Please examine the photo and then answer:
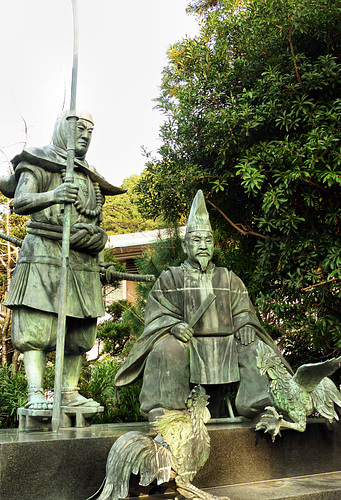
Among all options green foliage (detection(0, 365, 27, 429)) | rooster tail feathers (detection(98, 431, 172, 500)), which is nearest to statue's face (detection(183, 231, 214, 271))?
rooster tail feathers (detection(98, 431, 172, 500))

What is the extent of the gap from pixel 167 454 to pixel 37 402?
1531 mm

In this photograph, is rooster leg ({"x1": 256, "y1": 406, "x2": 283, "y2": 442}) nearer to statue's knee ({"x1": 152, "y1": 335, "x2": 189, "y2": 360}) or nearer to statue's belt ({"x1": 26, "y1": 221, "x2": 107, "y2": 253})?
statue's knee ({"x1": 152, "y1": 335, "x2": 189, "y2": 360})

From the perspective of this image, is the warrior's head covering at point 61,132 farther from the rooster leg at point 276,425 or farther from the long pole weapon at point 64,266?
the rooster leg at point 276,425

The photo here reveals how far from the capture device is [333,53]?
263 inches

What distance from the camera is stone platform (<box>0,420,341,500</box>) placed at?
10.6ft

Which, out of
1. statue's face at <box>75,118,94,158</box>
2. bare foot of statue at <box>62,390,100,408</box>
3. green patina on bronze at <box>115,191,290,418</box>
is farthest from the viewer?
statue's face at <box>75,118,94,158</box>

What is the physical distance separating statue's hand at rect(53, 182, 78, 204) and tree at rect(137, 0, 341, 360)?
258 cm

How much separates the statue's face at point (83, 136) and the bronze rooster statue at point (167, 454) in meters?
2.49

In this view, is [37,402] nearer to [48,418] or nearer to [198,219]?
[48,418]

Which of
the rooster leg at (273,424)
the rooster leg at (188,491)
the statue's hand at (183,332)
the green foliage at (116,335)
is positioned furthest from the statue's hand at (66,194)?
the green foliage at (116,335)

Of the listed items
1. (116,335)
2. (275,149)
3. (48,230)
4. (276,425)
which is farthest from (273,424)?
(116,335)

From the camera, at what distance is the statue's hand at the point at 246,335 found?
464 cm

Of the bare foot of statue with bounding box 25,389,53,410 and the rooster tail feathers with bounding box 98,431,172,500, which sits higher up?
the bare foot of statue with bounding box 25,389,53,410

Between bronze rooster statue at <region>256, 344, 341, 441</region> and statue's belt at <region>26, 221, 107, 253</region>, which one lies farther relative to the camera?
statue's belt at <region>26, 221, 107, 253</region>
